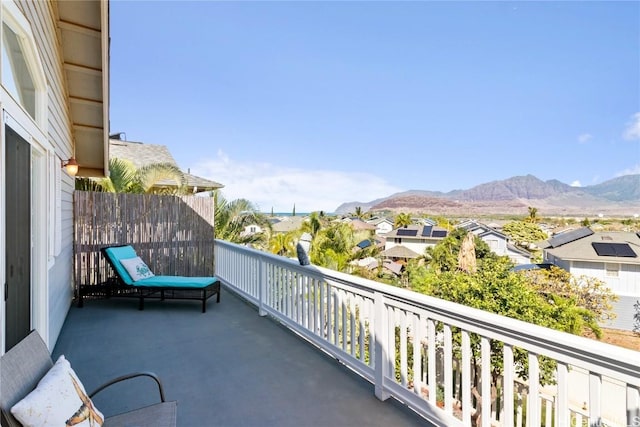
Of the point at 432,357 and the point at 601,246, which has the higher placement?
the point at 432,357

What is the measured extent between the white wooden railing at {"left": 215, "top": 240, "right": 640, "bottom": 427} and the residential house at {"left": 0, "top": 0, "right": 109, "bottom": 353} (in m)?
2.37

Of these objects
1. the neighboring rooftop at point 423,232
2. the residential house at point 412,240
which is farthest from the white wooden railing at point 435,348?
the residential house at point 412,240

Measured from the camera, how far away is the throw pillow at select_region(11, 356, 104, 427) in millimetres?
1377

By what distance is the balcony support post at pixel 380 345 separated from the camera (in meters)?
2.67

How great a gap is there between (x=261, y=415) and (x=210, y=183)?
1251 centimetres

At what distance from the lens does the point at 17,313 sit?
2.39m

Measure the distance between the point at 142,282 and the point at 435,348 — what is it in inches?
184

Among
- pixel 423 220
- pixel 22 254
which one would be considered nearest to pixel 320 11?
pixel 22 254

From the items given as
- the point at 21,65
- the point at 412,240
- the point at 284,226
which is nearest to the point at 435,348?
the point at 21,65

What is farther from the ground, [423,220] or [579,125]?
[579,125]

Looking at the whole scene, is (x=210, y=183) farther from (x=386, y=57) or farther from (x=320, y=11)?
(x=386, y=57)

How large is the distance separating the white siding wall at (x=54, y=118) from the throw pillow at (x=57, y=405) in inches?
81.6

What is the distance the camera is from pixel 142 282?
214 inches

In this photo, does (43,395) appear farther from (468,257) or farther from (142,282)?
(468,257)
